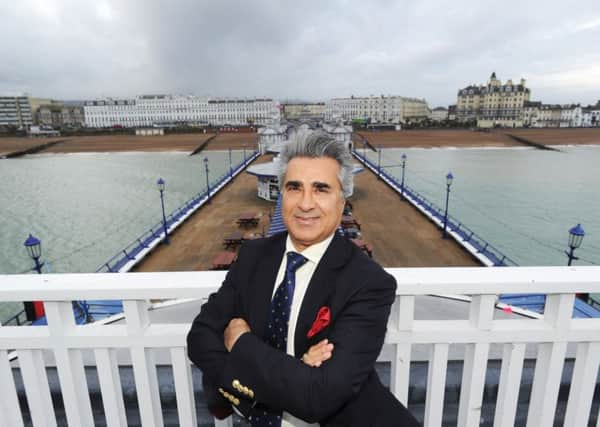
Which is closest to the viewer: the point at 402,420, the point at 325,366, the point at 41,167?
the point at 325,366

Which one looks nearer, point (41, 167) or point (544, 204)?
point (544, 204)

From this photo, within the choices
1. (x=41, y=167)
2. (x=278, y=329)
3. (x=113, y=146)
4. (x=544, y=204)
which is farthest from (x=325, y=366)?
(x=113, y=146)

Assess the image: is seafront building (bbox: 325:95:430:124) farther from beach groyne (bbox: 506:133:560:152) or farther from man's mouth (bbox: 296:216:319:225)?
man's mouth (bbox: 296:216:319:225)

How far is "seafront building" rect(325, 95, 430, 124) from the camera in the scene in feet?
493

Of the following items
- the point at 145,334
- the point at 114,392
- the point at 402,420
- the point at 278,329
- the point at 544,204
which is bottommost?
the point at 544,204

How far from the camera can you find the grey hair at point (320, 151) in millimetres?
1479

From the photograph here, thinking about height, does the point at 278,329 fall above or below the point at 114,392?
above

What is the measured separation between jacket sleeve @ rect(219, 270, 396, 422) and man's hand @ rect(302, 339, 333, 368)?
2 centimetres

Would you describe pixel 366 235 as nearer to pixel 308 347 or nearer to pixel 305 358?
pixel 308 347

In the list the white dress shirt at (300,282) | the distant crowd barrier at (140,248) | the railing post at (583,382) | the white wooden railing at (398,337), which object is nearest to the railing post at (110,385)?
the white wooden railing at (398,337)

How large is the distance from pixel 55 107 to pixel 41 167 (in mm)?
119824

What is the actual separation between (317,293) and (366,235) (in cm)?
1644

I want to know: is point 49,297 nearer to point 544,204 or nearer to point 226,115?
point 544,204

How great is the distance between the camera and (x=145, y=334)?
159 cm
